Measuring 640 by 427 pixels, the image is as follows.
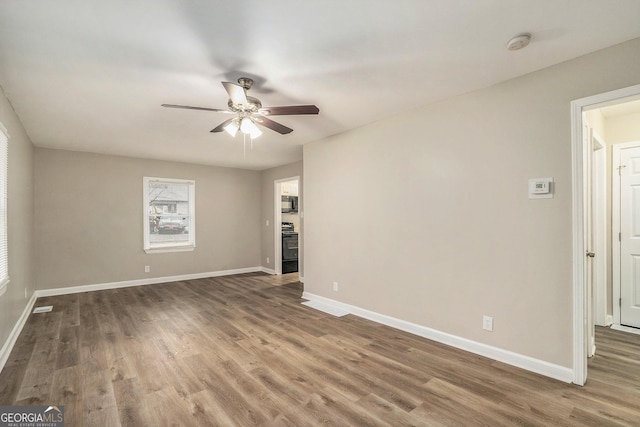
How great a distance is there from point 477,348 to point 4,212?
4573mm

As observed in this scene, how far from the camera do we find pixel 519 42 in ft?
6.61

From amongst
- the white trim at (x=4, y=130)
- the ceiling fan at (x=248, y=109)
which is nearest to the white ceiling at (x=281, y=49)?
the ceiling fan at (x=248, y=109)

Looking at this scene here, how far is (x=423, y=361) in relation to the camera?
2.67 metres

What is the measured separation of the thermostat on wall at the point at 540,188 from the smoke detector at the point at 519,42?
1030 millimetres

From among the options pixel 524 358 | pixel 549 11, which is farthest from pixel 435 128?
pixel 524 358

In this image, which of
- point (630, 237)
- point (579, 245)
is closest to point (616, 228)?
point (630, 237)

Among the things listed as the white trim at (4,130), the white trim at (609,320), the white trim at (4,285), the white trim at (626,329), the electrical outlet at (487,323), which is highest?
the white trim at (4,130)

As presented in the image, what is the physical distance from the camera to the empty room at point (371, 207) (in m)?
1.92

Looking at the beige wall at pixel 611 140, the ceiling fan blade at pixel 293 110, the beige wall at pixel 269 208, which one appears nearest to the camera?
the ceiling fan blade at pixel 293 110

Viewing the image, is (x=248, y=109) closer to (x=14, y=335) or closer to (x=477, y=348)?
(x=477, y=348)

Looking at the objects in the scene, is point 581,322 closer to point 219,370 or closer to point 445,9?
point 445,9

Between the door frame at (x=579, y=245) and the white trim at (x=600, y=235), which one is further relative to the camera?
the white trim at (x=600, y=235)

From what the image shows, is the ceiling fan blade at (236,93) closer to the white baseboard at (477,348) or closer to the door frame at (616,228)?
the white baseboard at (477,348)

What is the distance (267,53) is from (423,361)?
2830 millimetres
